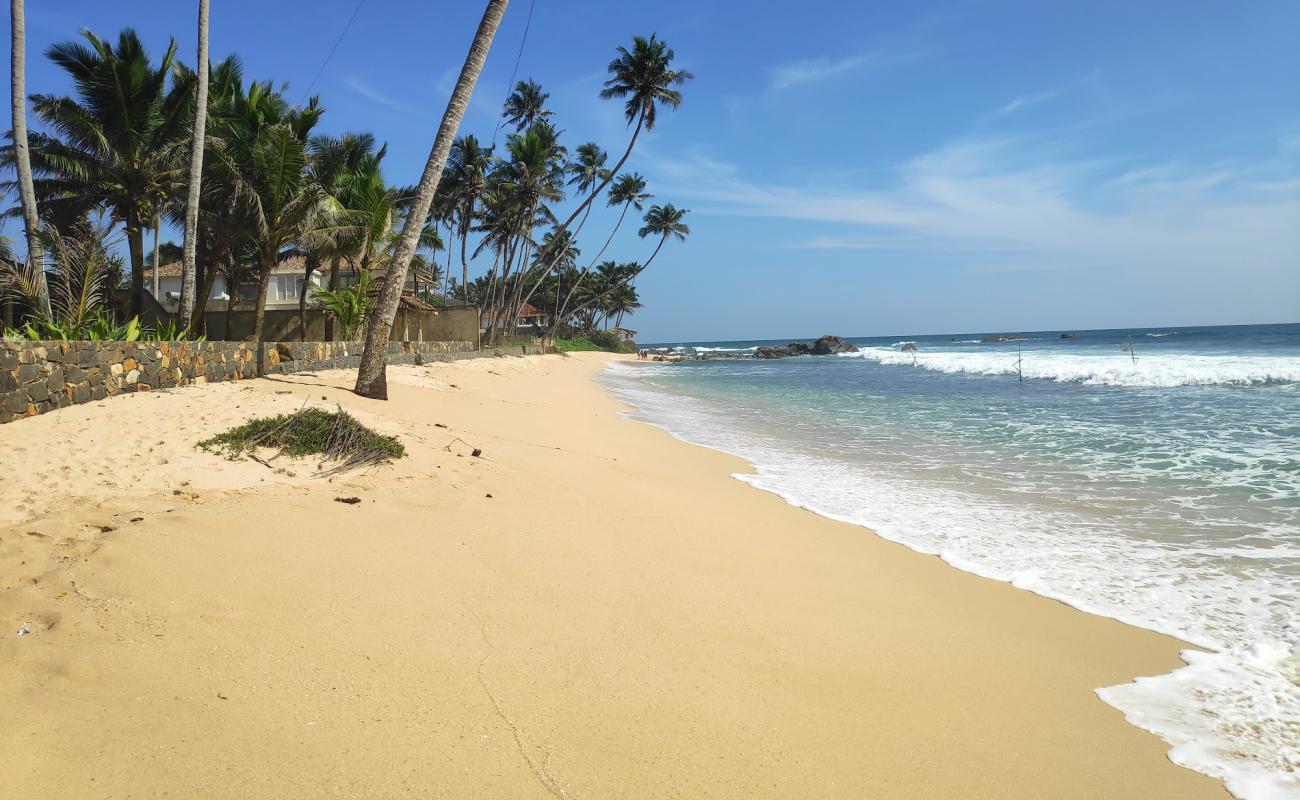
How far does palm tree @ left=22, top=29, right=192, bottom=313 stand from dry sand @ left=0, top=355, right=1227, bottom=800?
14872 mm

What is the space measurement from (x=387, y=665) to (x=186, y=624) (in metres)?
0.92

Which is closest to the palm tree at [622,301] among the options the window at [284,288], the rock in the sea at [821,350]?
the rock in the sea at [821,350]

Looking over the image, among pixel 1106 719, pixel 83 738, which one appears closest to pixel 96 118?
pixel 83 738

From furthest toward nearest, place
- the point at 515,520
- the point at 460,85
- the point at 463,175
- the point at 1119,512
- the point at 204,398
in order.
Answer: the point at 463,175, the point at 460,85, the point at 204,398, the point at 1119,512, the point at 515,520

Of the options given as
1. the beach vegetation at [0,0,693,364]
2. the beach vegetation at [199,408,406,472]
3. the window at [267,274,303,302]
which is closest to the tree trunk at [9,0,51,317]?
the beach vegetation at [0,0,693,364]

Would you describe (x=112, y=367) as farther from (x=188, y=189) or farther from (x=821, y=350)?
(x=821, y=350)

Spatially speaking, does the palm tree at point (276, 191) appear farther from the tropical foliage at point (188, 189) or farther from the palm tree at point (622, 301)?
the palm tree at point (622, 301)

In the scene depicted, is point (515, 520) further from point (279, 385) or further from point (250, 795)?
point (279, 385)

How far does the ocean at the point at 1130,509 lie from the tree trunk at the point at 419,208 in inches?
200

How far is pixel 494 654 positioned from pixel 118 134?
63.5 feet

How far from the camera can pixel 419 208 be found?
997 centimetres

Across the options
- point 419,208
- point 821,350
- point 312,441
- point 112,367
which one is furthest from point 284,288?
Result: point 821,350

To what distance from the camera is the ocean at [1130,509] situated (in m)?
2.99

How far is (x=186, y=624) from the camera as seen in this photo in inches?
110
